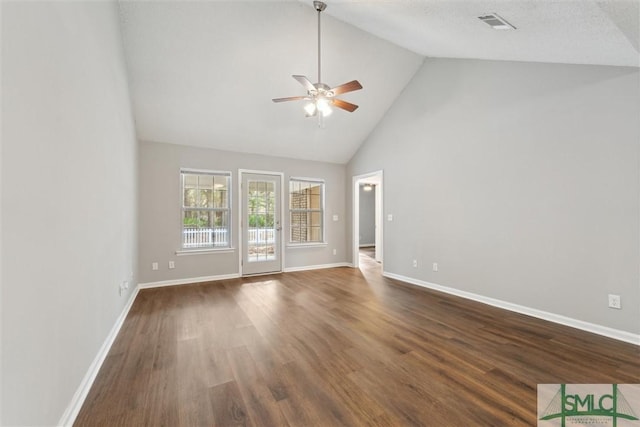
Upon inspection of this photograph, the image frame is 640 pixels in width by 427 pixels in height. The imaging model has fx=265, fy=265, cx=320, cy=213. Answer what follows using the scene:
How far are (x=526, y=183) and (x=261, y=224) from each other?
175 inches

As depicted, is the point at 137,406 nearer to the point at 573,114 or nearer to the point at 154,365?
the point at 154,365

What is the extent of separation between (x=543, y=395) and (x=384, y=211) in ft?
12.4

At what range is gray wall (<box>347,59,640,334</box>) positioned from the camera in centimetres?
257

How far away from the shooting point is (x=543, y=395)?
5.73 ft

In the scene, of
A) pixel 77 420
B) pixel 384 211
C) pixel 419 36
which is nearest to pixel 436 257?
pixel 384 211

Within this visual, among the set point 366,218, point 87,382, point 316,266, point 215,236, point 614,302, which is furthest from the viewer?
point 366,218

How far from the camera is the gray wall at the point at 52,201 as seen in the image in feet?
3.32

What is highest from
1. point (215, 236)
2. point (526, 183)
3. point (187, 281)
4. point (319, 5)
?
point (319, 5)

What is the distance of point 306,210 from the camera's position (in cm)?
619

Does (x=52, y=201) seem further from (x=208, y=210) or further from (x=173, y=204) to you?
(x=208, y=210)

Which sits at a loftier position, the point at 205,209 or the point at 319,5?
the point at 319,5

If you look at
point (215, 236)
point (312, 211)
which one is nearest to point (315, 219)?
point (312, 211)

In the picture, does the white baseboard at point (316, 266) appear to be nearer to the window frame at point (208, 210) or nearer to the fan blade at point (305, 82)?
the window frame at point (208, 210)

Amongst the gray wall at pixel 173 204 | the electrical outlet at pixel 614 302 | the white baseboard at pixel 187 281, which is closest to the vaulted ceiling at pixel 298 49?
the gray wall at pixel 173 204
